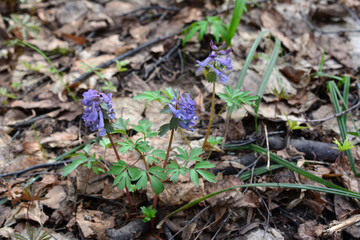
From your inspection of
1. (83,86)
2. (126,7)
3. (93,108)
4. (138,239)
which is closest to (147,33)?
(126,7)

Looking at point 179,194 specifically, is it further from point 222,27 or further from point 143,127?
point 222,27

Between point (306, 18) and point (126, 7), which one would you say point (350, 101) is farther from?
point (126, 7)

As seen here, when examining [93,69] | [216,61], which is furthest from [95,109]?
[93,69]

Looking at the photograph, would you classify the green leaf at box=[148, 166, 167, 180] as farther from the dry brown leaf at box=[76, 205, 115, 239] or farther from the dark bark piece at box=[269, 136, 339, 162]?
the dark bark piece at box=[269, 136, 339, 162]

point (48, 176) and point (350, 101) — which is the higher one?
point (350, 101)

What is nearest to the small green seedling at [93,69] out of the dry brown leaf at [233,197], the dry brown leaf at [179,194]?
the dry brown leaf at [179,194]

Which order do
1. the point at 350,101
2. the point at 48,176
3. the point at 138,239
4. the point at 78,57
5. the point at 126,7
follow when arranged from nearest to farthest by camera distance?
the point at 138,239
the point at 48,176
the point at 350,101
the point at 78,57
the point at 126,7

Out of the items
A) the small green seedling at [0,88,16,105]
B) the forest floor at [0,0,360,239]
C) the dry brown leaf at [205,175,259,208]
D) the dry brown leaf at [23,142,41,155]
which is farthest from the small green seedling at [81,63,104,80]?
the dry brown leaf at [205,175,259,208]

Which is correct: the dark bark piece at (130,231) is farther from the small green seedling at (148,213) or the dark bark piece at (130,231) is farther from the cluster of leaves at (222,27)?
the cluster of leaves at (222,27)
